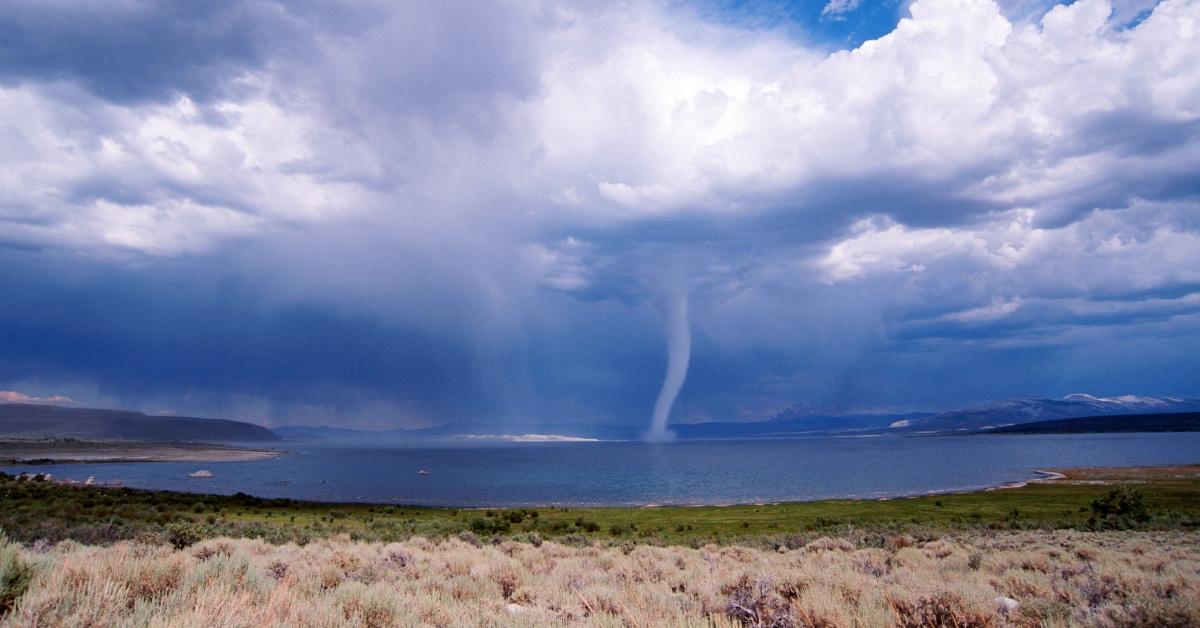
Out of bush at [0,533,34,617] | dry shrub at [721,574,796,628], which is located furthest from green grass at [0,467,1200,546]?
dry shrub at [721,574,796,628]

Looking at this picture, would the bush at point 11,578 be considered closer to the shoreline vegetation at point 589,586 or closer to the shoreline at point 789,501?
the shoreline vegetation at point 589,586

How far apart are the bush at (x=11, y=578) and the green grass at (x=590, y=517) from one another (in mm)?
16121

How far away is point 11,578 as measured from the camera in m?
5.55

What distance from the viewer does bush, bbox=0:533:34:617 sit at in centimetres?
521

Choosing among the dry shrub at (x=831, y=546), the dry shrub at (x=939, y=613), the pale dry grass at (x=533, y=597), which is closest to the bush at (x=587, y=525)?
the dry shrub at (x=831, y=546)

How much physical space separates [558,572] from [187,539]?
29.8 feet

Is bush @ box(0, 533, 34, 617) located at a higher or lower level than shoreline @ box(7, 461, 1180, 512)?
higher

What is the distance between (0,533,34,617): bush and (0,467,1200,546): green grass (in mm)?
16121

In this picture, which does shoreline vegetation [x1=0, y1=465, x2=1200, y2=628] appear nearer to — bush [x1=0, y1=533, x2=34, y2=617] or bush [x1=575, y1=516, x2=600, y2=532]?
bush [x1=0, y1=533, x2=34, y2=617]

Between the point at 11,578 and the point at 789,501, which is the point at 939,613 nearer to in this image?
the point at 11,578

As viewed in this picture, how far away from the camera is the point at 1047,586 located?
8.80 m

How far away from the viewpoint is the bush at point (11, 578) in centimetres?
521

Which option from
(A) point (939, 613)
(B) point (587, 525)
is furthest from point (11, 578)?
→ (B) point (587, 525)

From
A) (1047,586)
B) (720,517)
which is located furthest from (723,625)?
(720,517)
